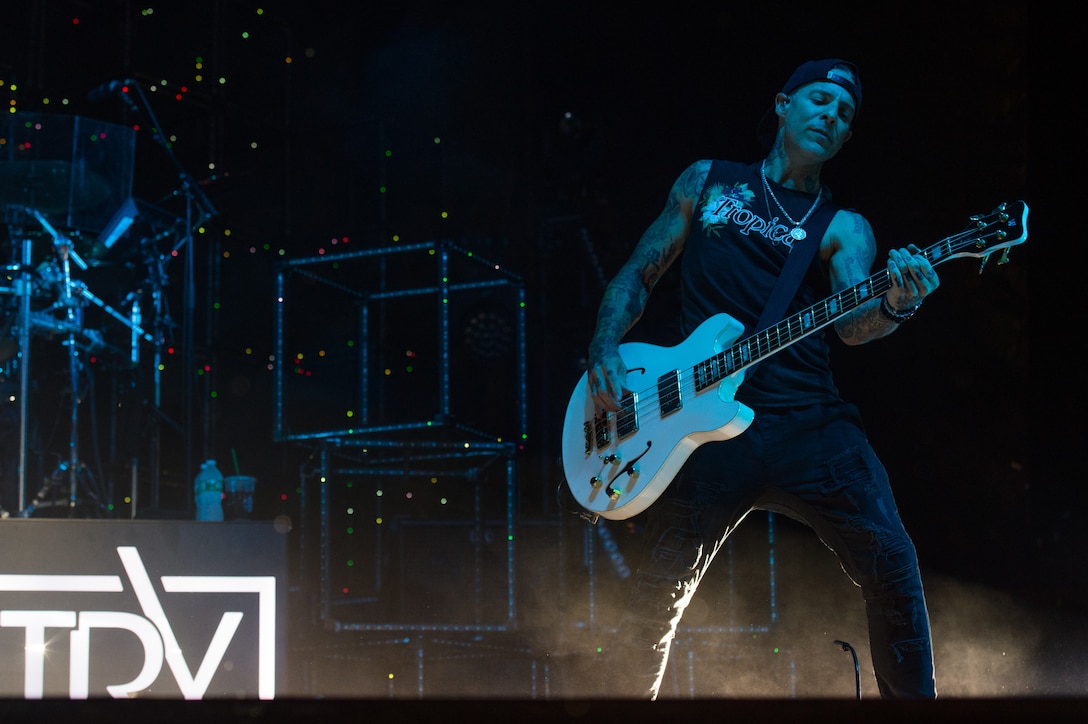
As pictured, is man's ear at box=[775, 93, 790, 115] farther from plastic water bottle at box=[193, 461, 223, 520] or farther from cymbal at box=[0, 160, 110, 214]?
cymbal at box=[0, 160, 110, 214]

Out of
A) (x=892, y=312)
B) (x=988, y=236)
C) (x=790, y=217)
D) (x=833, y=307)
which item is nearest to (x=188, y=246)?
(x=790, y=217)

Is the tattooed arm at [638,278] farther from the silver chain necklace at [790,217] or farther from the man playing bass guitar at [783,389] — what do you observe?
the silver chain necklace at [790,217]

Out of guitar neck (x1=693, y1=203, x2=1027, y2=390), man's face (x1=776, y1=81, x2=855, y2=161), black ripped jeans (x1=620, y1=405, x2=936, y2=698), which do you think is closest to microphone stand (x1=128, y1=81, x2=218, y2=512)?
black ripped jeans (x1=620, y1=405, x2=936, y2=698)

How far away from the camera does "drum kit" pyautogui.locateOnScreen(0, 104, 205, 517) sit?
16.8 ft

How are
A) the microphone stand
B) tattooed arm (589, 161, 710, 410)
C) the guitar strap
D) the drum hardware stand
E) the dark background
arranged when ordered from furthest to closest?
the microphone stand
the drum hardware stand
the dark background
tattooed arm (589, 161, 710, 410)
the guitar strap

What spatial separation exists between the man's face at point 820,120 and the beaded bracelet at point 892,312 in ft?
1.80

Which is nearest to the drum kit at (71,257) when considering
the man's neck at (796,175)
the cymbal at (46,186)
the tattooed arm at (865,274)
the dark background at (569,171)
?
the cymbal at (46,186)

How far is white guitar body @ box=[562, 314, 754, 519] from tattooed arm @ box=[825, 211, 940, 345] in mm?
334

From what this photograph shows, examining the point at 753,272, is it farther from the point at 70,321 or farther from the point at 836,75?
the point at 70,321

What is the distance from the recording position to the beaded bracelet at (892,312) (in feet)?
9.48

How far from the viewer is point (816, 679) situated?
13.2 feet

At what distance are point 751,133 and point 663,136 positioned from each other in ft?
1.44

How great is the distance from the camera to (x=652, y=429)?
3.07m

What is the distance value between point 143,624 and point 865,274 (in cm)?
223
